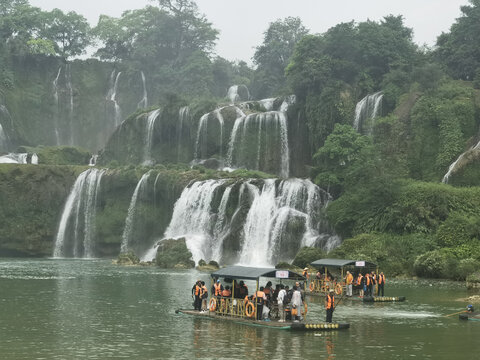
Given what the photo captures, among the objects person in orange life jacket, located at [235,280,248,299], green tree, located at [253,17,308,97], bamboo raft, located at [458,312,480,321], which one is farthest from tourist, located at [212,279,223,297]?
green tree, located at [253,17,308,97]

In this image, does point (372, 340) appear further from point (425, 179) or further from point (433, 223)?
point (425, 179)

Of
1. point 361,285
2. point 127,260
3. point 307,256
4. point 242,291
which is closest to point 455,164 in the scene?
point 307,256

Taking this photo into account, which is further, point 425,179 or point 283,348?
point 425,179

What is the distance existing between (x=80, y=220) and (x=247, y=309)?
50.9 metres

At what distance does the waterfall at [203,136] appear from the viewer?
85688mm

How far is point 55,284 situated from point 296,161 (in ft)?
134

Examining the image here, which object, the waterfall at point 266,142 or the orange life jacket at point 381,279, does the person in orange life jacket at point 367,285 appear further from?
the waterfall at point 266,142

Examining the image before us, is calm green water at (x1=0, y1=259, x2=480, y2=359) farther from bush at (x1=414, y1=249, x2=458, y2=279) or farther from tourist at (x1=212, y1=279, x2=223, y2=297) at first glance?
bush at (x1=414, y1=249, x2=458, y2=279)

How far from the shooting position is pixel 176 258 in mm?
64250

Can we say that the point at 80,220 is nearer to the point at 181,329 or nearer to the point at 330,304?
the point at 181,329

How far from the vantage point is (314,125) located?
80.7 meters

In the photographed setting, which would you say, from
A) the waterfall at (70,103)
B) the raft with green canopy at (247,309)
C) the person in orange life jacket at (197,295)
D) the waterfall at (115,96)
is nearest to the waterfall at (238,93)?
the waterfall at (115,96)

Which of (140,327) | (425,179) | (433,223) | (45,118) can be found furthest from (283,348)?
(45,118)

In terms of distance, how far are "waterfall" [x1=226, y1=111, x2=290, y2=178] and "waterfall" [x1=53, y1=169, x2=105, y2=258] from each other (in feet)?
51.2
